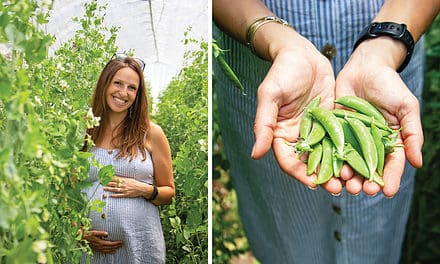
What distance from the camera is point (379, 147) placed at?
4.64 feet

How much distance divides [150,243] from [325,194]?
0.71m

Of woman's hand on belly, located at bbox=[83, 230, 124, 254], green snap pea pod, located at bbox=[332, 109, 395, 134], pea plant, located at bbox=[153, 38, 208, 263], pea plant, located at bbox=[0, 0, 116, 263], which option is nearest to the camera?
pea plant, located at bbox=[0, 0, 116, 263]

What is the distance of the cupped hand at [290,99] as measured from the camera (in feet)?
4.49

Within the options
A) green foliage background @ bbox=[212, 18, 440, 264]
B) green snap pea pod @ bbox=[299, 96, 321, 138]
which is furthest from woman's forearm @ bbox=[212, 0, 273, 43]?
green foliage background @ bbox=[212, 18, 440, 264]

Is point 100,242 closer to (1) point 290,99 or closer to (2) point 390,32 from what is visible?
(1) point 290,99

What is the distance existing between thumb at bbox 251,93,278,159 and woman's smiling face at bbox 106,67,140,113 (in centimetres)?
23

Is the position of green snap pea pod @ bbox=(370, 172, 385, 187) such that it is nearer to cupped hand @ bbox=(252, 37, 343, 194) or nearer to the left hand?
cupped hand @ bbox=(252, 37, 343, 194)

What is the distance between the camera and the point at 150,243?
1304mm

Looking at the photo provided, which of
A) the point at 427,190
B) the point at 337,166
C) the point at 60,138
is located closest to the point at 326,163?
the point at 337,166

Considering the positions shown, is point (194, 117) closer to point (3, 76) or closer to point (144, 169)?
point (144, 169)

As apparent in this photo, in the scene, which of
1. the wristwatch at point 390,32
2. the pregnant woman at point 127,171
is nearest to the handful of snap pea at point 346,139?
the wristwatch at point 390,32

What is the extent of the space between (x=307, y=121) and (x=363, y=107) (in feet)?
0.37

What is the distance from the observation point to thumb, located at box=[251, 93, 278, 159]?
1346 mm

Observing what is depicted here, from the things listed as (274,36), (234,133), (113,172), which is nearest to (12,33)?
(113,172)
